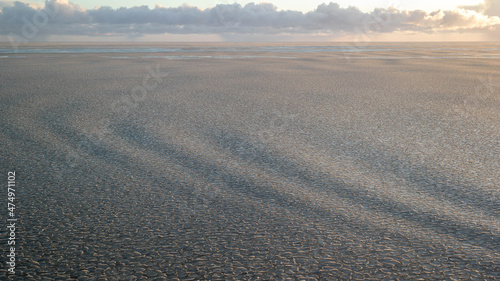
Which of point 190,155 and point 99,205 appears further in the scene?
point 190,155

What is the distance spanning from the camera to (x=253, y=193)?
1.92m

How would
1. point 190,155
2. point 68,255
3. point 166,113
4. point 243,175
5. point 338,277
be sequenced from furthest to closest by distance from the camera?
point 166,113 < point 190,155 < point 243,175 < point 68,255 < point 338,277

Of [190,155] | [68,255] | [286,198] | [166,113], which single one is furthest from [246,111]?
[68,255]

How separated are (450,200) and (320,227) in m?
0.75

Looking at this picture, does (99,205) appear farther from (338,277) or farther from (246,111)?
(246,111)

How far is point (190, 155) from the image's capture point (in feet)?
8.38

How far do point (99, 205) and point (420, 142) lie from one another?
7.57ft

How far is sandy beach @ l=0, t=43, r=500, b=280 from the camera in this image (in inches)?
51.2

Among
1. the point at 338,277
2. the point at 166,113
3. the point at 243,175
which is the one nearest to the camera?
the point at 338,277

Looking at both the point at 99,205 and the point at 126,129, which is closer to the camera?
the point at 99,205

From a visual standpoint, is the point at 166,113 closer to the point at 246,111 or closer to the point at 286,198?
the point at 246,111

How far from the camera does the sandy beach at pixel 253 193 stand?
4.27 feet

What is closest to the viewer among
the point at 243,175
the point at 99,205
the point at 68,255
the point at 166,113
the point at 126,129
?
the point at 68,255

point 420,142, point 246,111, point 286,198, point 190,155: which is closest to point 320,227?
point 286,198
